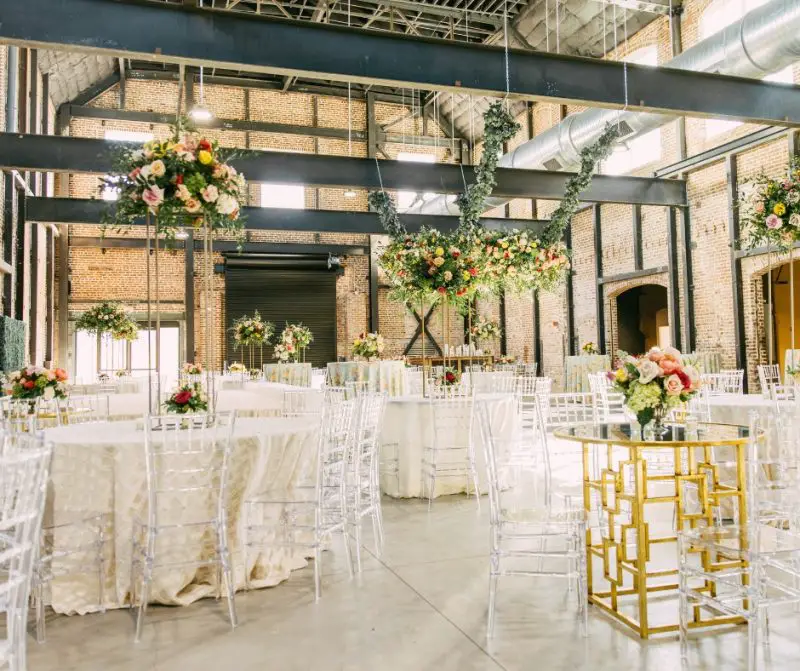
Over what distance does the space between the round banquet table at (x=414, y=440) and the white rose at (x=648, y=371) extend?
277cm

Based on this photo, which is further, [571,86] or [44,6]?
[571,86]

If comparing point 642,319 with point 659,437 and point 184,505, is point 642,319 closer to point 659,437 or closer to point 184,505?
point 659,437

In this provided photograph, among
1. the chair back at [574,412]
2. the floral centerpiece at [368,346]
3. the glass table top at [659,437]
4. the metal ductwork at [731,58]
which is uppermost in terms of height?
the metal ductwork at [731,58]

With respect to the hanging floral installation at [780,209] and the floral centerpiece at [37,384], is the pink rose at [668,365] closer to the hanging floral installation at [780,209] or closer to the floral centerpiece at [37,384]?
the hanging floral installation at [780,209]

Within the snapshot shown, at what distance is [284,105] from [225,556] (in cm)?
1614

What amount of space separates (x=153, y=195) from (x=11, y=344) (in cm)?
692

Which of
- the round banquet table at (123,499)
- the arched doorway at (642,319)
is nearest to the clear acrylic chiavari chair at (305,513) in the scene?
the round banquet table at (123,499)

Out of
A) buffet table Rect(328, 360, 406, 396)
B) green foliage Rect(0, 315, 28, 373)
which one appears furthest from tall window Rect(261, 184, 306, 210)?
buffet table Rect(328, 360, 406, 396)

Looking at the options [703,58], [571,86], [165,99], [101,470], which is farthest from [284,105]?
[101,470]

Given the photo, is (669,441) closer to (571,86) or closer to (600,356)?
(571,86)

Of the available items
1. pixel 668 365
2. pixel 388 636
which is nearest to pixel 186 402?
pixel 388 636

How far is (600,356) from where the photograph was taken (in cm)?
1301

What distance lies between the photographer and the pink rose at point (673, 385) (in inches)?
127

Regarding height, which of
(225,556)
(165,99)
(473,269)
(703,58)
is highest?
(165,99)
